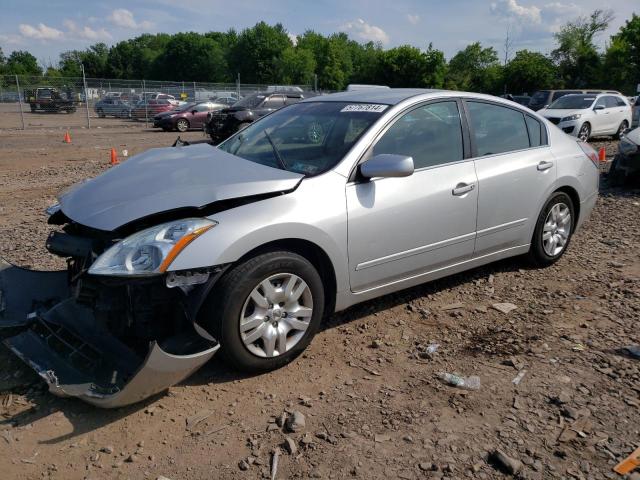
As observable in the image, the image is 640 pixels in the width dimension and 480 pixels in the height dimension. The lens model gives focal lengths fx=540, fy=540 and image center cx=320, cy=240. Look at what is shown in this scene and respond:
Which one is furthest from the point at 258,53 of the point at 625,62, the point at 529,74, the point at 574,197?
the point at 574,197

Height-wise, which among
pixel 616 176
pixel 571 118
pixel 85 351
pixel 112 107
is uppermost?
pixel 112 107

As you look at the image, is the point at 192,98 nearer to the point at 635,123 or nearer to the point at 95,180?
the point at 635,123

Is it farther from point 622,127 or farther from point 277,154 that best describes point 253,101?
point 277,154

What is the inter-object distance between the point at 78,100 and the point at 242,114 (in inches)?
706

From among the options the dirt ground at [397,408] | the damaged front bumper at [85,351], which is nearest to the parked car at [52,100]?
the damaged front bumper at [85,351]

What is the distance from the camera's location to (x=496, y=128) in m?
4.55

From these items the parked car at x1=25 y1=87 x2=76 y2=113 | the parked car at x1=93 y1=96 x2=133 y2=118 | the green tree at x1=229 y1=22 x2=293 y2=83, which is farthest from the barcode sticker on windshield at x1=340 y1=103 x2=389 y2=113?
the green tree at x1=229 y1=22 x2=293 y2=83

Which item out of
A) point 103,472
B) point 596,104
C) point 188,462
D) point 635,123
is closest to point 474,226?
point 188,462

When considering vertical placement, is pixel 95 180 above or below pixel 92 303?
above

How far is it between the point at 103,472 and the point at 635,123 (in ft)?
66.5

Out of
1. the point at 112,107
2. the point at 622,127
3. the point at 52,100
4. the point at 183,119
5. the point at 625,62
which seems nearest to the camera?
the point at 622,127

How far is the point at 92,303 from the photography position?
120 inches

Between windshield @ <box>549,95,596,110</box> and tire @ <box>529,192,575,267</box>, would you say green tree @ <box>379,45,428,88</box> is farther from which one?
tire @ <box>529,192,575,267</box>

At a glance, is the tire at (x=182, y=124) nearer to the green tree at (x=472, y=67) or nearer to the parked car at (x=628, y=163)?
the parked car at (x=628, y=163)
